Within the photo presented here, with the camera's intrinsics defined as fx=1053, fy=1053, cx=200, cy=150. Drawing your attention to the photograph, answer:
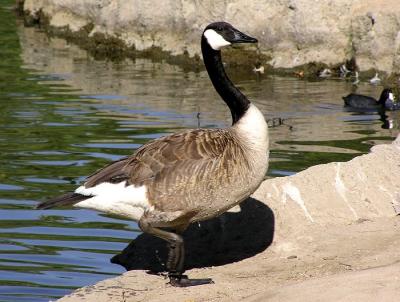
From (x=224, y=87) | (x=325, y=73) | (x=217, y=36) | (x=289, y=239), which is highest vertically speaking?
Result: (x=217, y=36)

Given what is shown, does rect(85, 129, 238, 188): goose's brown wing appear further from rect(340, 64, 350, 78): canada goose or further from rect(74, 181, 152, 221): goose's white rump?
rect(340, 64, 350, 78): canada goose

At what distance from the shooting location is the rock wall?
21.1 metres

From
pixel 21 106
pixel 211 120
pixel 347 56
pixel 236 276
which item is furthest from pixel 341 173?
pixel 347 56

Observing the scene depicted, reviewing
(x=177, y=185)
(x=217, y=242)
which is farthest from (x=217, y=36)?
(x=217, y=242)

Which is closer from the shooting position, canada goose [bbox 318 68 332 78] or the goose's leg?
the goose's leg

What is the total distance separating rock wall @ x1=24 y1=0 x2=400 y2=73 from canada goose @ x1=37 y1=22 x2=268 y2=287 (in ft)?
39.4

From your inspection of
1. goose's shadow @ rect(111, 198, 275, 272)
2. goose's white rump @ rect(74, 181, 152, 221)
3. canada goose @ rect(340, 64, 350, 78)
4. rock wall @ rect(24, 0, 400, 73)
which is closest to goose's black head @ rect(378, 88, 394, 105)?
rock wall @ rect(24, 0, 400, 73)

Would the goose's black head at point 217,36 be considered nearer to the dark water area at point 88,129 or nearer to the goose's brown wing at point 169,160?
the goose's brown wing at point 169,160

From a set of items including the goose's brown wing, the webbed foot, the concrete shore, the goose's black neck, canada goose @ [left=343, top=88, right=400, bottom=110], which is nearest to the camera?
the concrete shore

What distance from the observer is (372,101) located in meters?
18.7

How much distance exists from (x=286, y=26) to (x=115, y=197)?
13569 mm

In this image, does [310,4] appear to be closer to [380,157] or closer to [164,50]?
[164,50]

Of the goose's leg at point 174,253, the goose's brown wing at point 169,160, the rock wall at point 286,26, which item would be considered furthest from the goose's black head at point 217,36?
the rock wall at point 286,26

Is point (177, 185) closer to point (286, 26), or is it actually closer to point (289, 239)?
point (289, 239)
